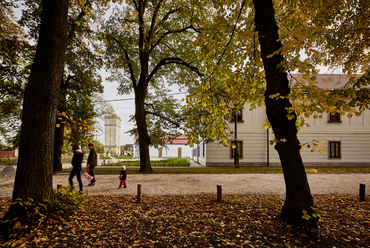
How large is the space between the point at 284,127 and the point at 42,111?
17.7 ft

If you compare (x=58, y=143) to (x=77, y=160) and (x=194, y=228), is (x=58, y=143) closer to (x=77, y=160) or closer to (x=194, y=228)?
(x=77, y=160)

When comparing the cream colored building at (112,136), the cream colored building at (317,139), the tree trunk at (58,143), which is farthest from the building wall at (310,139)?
the cream colored building at (112,136)

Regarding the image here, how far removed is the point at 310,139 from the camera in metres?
21.4

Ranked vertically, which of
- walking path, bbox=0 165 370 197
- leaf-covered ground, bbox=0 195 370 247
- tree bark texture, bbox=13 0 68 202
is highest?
tree bark texture, bbox=13 0 68 202

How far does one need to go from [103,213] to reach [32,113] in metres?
2.96

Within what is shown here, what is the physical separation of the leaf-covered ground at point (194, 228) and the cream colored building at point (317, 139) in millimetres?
15449

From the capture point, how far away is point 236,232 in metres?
4.15

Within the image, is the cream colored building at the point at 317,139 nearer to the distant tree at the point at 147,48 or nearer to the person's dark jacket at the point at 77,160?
the distant tree at the point at 147,48

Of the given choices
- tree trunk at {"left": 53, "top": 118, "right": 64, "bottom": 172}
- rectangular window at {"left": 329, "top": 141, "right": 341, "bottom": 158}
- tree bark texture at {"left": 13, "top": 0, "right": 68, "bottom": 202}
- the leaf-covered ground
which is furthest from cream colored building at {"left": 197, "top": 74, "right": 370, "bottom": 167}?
tree bark texture at {"left": 13, "top": 0, "right": 68, "bottom": 202}

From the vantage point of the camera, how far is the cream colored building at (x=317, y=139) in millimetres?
21188

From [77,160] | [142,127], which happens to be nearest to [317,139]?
[142,127]

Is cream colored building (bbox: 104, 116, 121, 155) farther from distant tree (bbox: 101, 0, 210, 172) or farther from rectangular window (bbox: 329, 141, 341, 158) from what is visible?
rectangular window (bbox: 329, 141, 341, 158)

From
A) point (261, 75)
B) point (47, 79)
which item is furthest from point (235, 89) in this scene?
point (47, 79)

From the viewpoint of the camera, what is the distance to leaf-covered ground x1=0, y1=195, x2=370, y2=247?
3.75 meters
